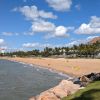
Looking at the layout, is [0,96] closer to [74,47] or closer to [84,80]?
[84,80]

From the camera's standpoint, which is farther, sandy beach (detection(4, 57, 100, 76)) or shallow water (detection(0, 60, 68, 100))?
sandy beach (detection(4, 57, 100, 76))

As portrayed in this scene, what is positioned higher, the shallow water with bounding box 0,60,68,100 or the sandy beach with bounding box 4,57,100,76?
the sandy beach with bounding box 4,57,100,76

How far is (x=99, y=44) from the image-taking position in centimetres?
17438

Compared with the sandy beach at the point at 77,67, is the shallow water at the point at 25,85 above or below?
below

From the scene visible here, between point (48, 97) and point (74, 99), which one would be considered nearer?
point (74, 99)

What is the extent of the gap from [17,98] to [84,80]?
20.2 ft

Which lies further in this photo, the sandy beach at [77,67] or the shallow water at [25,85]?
the sandy beach at [77,67]

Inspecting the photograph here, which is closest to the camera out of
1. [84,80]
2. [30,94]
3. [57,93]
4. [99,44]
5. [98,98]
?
[98,98]

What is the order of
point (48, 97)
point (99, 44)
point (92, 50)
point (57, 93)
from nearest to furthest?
point (48, 97) → point (57, 93) → point (92, 50) → point (99, 44)

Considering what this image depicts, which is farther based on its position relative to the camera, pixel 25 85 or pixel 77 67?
pixel 77 67

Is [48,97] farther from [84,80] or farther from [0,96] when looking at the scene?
[0,96]

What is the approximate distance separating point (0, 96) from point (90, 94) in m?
14.4

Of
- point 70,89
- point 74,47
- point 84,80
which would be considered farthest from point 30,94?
point 74,47

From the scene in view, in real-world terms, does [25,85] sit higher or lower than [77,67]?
lower
